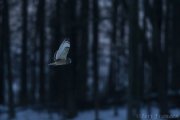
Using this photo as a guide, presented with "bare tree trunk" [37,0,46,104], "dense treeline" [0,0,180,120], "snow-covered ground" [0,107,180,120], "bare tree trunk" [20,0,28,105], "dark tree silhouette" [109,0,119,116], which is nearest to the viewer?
"snow-covered ground" [0,107,180,120]

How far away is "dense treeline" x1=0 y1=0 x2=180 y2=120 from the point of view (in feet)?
92.9

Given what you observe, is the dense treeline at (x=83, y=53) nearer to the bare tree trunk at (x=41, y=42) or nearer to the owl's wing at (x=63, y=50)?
the bare tree trunk at (x=41, y=42)

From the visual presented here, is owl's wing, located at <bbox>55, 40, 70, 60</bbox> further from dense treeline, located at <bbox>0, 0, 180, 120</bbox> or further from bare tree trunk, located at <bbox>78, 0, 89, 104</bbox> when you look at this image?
bare tree trunk, located at <bbox>78, 0, 89, 104</bbox>

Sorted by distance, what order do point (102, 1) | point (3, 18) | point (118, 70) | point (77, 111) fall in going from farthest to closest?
point (118, 70) < point (102, 1) < point (77, 111) < point (3, 18)

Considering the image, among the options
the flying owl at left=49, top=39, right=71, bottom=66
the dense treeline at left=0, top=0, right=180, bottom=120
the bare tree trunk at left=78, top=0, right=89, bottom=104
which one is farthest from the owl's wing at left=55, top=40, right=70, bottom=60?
the bare tree trunk at left=78, top=0, right=89, bottom=104

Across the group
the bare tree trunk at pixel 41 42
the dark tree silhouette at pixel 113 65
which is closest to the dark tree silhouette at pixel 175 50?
the dark tree silhouette at pixel 113 65

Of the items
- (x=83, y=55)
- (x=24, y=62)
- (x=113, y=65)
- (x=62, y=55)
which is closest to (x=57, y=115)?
(x=83, y=55)

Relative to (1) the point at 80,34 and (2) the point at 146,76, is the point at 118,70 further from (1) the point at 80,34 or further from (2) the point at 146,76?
(1) the point at 80,34

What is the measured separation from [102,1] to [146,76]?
23.7ft

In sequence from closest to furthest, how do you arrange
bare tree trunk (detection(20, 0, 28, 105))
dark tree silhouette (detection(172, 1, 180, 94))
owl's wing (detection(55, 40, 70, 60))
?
owl's wing (detection(55, 40, 70, 60)) < bare tree trunk (detection(20, 0, 28, 105)) < dark tree silhouette (detection(172, 1, 180, 94))

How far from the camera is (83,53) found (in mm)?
31344

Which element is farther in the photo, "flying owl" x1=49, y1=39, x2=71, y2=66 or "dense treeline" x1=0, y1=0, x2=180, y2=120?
"dense treeline" x1=0, y1=0, x2=180, y2=120

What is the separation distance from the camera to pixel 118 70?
35.6 metres

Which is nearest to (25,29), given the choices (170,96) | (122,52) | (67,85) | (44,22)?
(44,22)
